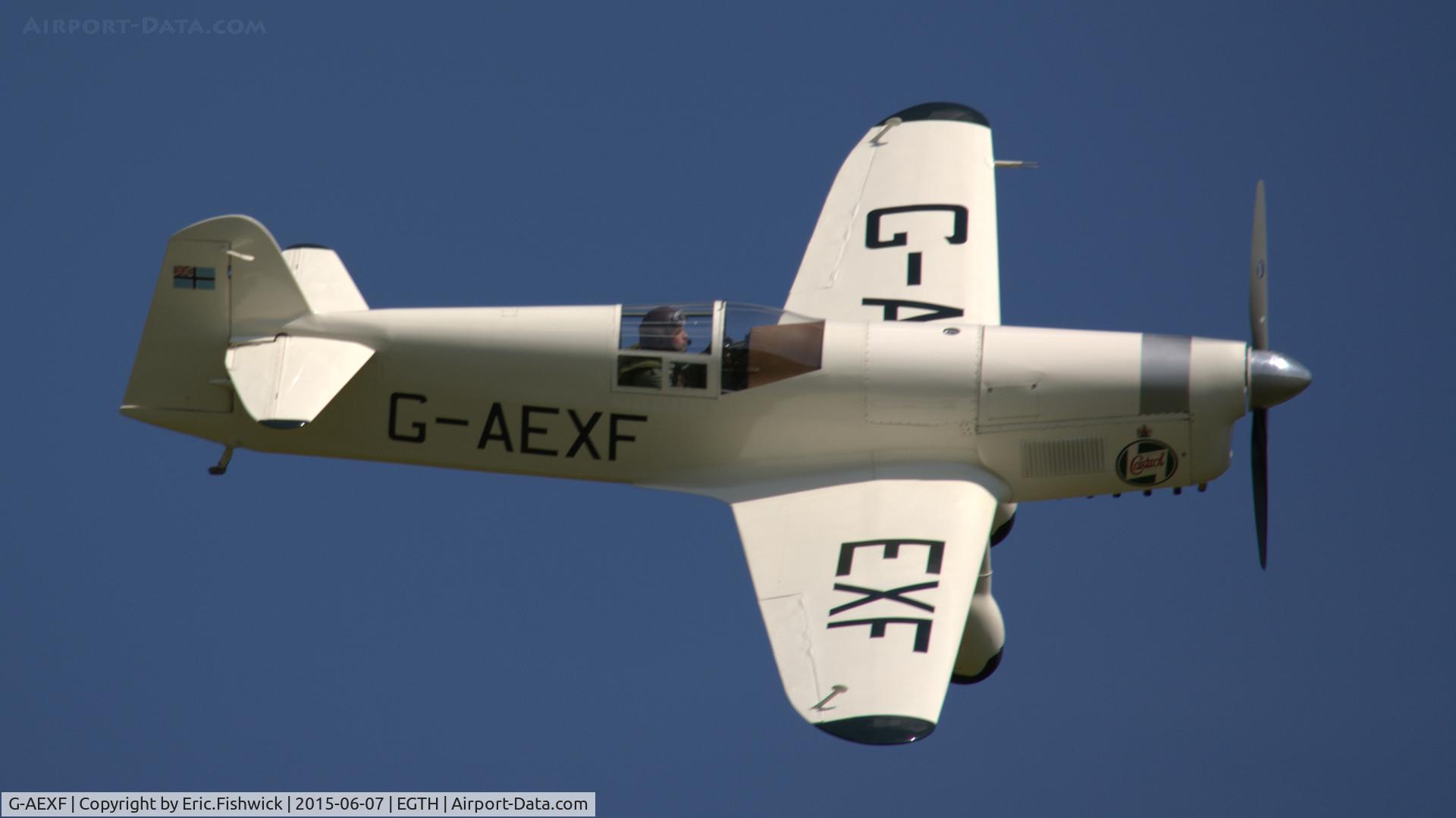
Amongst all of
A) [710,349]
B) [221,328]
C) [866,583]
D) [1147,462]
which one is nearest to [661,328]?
[710,349]

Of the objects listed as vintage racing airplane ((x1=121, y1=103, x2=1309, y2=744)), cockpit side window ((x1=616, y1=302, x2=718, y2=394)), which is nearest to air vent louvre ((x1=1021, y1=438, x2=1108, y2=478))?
vintage racing airplane ((x1=121, y1=103, x2=1309, y2=744))

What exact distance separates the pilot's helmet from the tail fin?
2.05m

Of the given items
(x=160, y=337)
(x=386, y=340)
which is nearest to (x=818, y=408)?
(x=386, y=340)

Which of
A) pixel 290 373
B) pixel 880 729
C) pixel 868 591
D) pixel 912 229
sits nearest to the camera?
pixel 880 729

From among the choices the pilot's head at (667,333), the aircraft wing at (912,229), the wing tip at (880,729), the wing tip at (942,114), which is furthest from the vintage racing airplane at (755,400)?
the wing tip at (942,114)

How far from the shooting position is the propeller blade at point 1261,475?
59.2 ft

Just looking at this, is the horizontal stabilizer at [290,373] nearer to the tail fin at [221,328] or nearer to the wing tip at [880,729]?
the tail fin at [221,328]

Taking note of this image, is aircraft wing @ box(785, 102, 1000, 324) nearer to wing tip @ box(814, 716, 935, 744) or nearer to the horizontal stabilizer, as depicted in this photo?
the horizontal stabilizer

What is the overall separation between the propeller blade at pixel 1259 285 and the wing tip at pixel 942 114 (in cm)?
384

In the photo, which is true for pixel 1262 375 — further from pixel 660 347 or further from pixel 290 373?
pixel 290 373

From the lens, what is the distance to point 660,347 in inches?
705

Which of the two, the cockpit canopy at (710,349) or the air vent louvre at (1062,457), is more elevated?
the cockpit canopy at (710,349)

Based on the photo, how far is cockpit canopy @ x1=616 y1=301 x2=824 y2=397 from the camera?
17875 millimetres

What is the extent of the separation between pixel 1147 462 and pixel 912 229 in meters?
3.35
